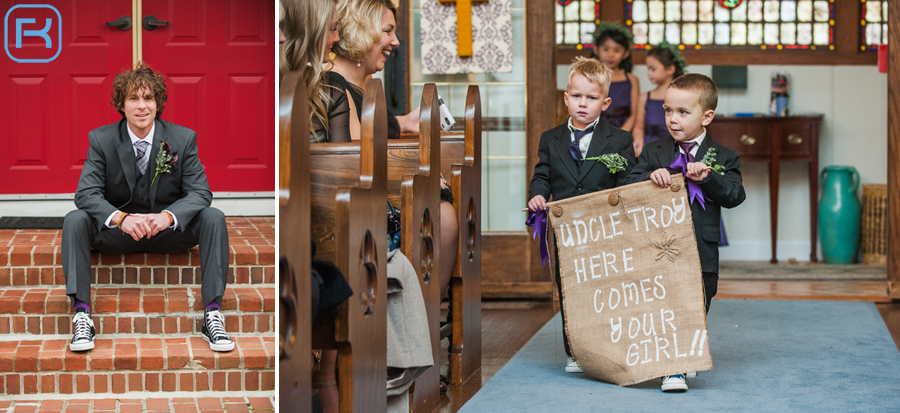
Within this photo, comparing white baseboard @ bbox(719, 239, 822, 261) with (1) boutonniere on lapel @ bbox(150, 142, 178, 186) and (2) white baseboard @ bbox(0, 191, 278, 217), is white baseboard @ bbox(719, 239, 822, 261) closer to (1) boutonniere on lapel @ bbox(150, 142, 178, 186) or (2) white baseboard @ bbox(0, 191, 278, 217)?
(2) white baseboard @ bbox(0, 191, 278, 217)

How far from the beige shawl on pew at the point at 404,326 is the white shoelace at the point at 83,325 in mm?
1286

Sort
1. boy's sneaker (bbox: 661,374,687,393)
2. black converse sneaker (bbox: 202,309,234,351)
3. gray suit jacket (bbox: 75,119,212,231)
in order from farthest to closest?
gray suit jacket (bbox: 75,119,212,231) < black converse sneaker (bbox: 202,309,234,351) < boy's sneaker (bbox: 661,374,687,393)

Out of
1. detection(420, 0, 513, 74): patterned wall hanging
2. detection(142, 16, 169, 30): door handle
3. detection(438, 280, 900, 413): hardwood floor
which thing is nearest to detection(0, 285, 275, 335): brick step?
detection(438, 280, 900, 413): hardwood floor

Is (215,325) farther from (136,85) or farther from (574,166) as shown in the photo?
(574,166)

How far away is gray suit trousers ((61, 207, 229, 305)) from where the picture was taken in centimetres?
318

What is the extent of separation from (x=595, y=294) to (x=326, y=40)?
1.16m

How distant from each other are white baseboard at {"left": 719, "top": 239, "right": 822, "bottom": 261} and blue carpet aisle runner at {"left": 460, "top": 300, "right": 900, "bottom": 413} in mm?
2552

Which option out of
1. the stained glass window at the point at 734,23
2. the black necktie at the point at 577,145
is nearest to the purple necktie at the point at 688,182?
the black necktie at the point at 577,145

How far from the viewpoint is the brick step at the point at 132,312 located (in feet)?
10.8

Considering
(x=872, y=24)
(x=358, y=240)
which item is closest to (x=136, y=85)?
(x=358, y=240)

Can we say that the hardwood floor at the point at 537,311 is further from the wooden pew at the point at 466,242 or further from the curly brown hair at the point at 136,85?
the curly brown hair at the point at 136,85

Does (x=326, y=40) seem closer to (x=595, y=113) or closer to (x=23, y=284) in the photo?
(x=595, y=113)

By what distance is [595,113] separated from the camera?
3082 mm

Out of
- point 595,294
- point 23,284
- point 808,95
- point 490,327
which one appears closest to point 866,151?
point 808,95
